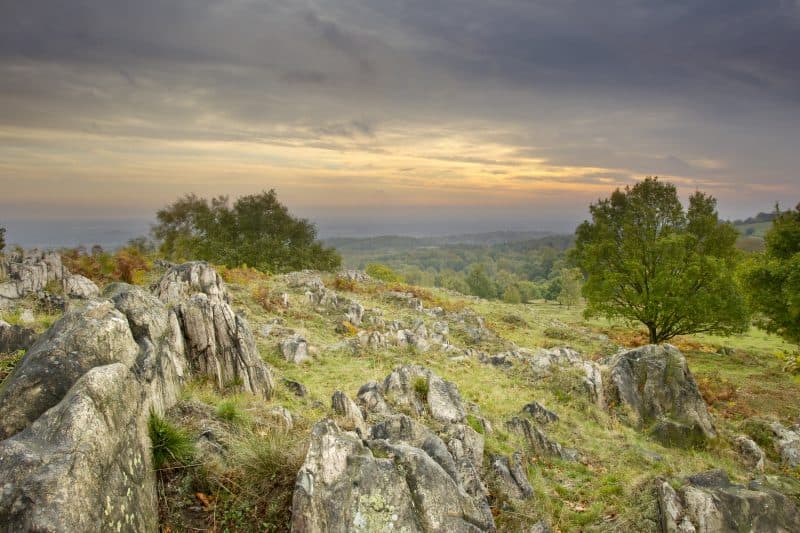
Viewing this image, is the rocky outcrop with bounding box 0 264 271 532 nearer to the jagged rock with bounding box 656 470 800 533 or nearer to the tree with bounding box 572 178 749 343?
the jagged rock with bounding box 656 470 800 533

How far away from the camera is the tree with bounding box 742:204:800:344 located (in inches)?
957

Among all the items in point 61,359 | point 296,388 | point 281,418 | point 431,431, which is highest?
point 61,359

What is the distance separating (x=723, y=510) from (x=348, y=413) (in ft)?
31.2

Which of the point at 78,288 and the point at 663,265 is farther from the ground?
the point at 663,265

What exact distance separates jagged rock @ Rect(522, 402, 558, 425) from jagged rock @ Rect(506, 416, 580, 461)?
153 cm

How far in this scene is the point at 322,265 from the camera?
66.1m

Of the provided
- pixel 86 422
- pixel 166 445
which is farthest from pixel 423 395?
pixel 86 422

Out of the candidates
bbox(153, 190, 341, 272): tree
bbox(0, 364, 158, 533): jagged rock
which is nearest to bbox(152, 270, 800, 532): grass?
bbox(0, 364, 158, 533): jagged rock

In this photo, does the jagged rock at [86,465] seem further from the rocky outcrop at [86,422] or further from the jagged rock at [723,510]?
the jagged rock at [723,510]

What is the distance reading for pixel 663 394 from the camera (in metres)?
19.5

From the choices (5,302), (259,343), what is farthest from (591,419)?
(5,302)

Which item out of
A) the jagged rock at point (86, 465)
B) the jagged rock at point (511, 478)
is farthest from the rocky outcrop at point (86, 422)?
the jagged rock at point (511, 478)

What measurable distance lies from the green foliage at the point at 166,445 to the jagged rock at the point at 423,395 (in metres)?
8.09

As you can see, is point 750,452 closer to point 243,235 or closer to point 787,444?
point 787,444
